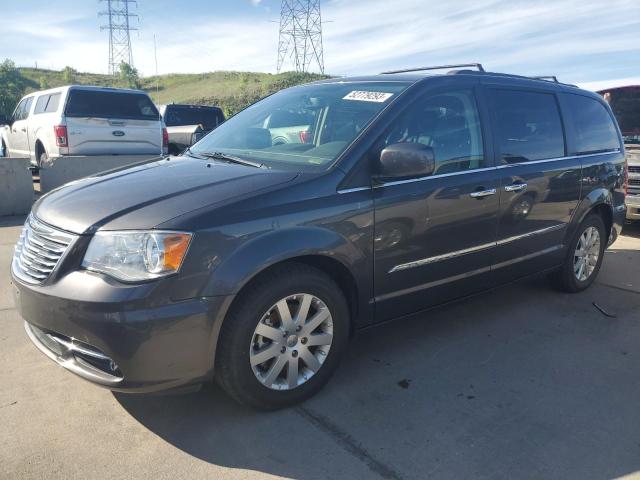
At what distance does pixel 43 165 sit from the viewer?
9.42 metres

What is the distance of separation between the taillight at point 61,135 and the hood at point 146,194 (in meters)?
7.24

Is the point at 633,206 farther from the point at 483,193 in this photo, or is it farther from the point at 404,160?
the point at 404,160

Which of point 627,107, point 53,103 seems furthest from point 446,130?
point 53,103

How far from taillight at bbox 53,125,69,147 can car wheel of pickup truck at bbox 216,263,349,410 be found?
8.36 meters

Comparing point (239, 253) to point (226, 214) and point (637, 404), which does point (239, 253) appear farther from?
point (637, 404)

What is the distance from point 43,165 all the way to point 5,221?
1479 millimetres

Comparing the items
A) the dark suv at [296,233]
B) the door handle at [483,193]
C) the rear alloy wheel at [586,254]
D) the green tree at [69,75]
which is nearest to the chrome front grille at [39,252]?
the dark suv at [296,233]

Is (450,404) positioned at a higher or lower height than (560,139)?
lower

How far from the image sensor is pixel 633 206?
7.35 meters

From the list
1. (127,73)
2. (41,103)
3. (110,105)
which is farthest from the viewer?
(127,73)

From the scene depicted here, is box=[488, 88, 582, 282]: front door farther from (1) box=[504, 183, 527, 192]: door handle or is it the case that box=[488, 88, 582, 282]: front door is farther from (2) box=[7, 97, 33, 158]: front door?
(2) box=[7, 97, 33, 158]: front door

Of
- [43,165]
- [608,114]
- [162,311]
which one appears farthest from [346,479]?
[43,165]

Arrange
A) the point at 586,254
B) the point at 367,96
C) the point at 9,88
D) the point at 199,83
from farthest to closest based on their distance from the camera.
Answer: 1. the point at 199,83
2. the point at 9,88
3. the point at 586,254
4. the point at 367,96

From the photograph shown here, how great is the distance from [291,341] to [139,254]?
3.06ft
